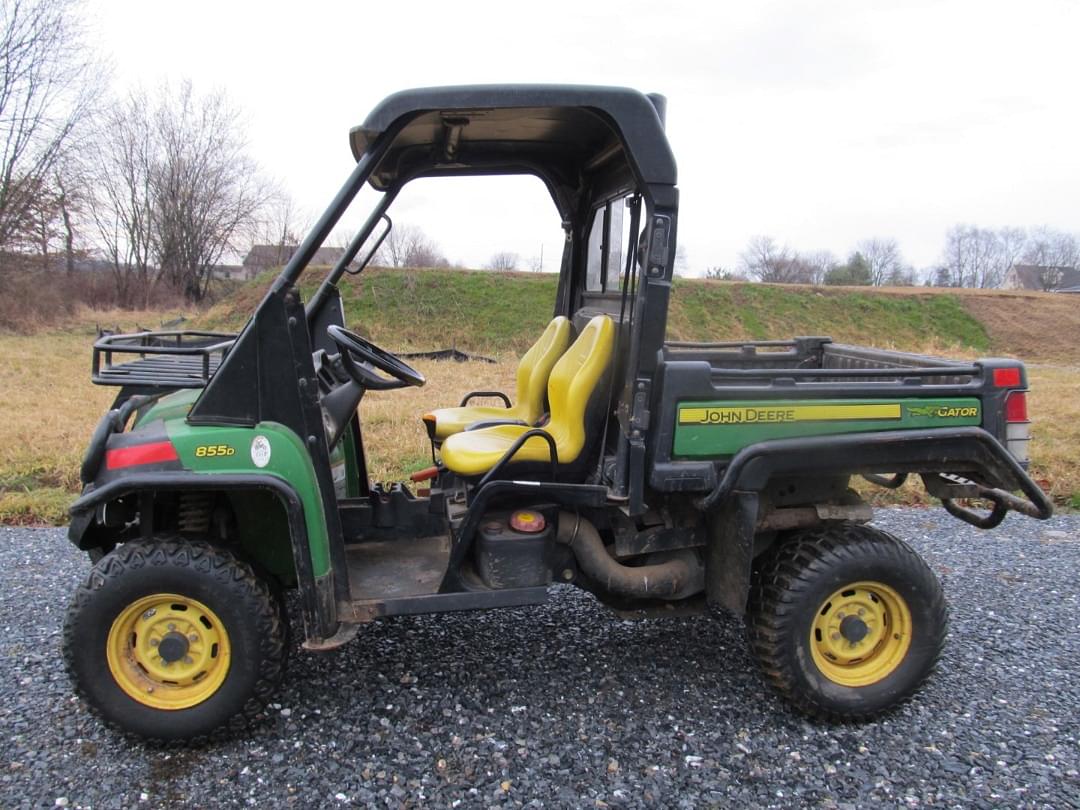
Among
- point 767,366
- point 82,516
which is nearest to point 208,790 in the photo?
point 82,516

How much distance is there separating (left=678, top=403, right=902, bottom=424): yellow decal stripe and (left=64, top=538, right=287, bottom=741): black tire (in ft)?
5.20

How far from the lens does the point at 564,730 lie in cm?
291

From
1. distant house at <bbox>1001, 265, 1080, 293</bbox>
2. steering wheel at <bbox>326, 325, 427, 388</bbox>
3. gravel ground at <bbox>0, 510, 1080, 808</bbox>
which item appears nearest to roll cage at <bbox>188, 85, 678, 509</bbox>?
steering wheel at <bbox>326, 325, 427, 388</bbox>

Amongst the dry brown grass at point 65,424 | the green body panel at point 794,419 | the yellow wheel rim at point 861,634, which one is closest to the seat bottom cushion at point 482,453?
the green body panel at point 794,419

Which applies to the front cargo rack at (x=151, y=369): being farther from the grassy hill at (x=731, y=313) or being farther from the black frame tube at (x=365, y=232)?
the grassy hill at (x=731, y=313)

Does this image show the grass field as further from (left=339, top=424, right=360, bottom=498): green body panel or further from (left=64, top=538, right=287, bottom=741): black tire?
(left=64, top=538, right=287, bottom=741): black tire

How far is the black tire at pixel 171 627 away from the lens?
2680 mm

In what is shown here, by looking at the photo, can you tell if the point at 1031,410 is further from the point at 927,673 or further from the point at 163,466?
the point at 163,466

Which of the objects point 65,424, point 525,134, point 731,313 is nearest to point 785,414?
point 525,134

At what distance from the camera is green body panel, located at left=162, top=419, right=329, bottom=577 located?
8.83 ft

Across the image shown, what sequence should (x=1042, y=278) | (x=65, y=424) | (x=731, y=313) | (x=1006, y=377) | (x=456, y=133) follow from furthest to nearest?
(x=1042, y=278)
(x=731, y=313)
(x=65, y=424)
(x=456, y=133)
(x=1006, y=377)

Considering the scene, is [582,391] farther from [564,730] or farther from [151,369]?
[151,369]

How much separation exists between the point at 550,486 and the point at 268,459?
0.96 metres

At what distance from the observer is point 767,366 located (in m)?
4.21
